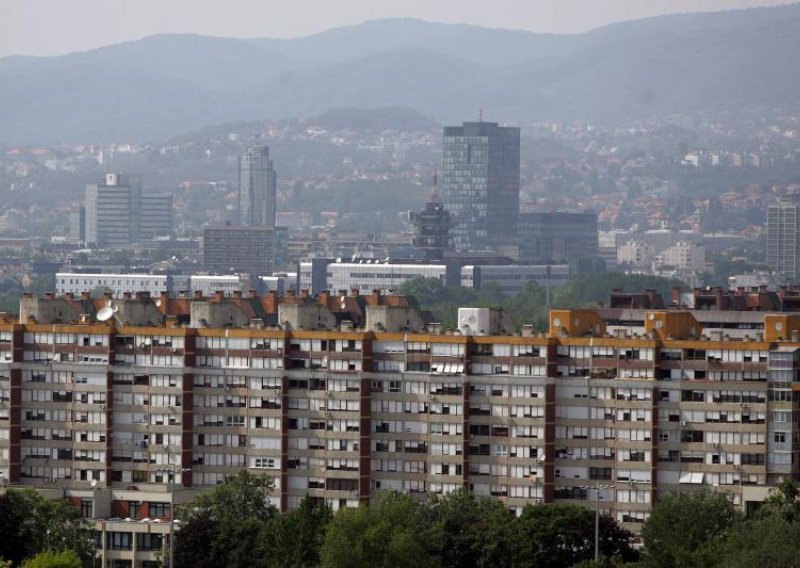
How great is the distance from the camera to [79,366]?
8531 centimetres

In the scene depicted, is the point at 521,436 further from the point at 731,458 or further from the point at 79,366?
the point at 79,366

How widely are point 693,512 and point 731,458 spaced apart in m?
6.82

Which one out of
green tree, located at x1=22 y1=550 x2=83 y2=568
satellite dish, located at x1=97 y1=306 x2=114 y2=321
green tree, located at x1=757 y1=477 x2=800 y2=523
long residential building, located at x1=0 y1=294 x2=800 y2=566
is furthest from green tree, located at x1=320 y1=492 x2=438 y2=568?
satellite dish, located at x1=97 y1=306 x2=114 y2=321

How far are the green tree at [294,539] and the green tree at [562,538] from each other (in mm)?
4796

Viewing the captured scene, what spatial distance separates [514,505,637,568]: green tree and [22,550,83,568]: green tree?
36.7 ft

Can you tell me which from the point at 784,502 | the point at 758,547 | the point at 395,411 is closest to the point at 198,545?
the point at 395,411

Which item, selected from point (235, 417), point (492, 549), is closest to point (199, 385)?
point (235, 417)

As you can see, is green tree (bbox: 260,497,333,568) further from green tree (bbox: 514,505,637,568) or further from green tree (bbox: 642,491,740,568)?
green tree (bbox: 642,491,740,568)

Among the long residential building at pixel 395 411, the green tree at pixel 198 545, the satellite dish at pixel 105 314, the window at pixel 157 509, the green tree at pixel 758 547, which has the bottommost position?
Result: the green tree at pixel 198 545

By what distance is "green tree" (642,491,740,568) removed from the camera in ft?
234

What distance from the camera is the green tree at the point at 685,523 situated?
7131 cm

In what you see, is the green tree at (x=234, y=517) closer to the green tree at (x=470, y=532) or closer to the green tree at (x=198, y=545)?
the green tree at (x=198, y=545)

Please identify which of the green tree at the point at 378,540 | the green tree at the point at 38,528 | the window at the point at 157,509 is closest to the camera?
the green tree at the point at 378,540

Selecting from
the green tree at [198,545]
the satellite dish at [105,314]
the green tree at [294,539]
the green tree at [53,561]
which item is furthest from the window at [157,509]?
the green tree at [53,561]
